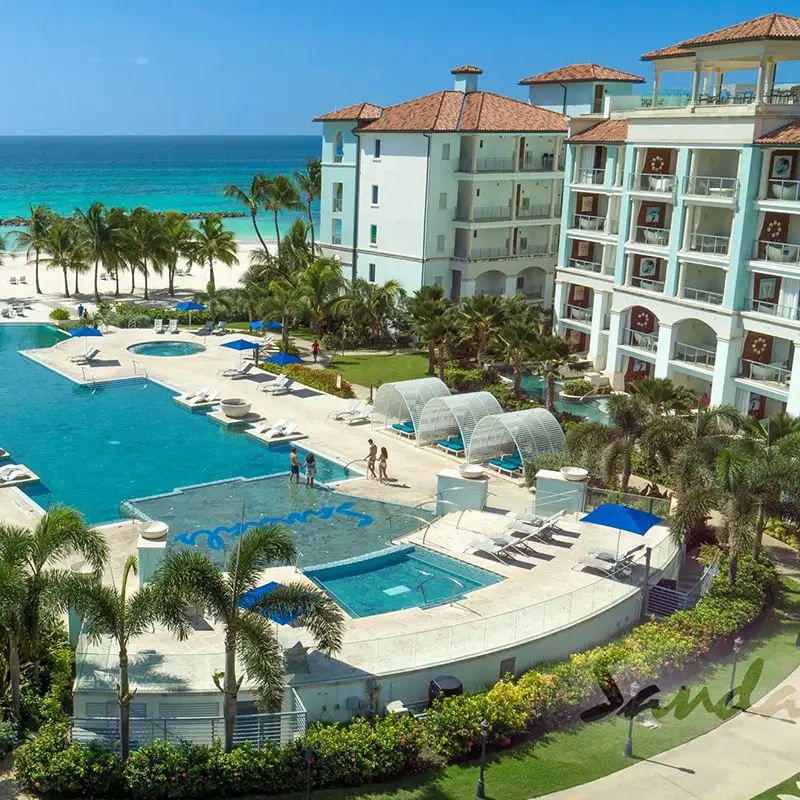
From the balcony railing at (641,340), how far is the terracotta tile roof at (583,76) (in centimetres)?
1864

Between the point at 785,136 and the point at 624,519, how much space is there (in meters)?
19.4

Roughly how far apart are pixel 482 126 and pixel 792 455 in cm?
3410

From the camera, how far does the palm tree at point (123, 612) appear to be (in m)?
16.6

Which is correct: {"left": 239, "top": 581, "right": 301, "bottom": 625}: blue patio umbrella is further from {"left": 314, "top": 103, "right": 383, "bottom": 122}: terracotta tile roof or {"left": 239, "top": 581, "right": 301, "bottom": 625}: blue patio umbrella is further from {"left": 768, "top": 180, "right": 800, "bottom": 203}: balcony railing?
{"left": 314, "top": 103, "right": 383, "bottom": 122}: terracotta tile roof

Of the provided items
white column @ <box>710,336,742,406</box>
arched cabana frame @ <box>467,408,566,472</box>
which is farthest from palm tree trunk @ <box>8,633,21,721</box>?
white column @ <box>710,336,742,406</box>

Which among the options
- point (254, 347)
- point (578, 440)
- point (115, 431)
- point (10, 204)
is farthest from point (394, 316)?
point (10, 204)

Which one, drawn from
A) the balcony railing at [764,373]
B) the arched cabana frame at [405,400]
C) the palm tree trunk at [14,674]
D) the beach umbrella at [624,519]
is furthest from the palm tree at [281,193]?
the palm tree trunk at [14,674]

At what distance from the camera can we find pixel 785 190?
3719 cm

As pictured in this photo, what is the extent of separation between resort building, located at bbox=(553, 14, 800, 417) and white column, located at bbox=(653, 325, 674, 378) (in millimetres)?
44

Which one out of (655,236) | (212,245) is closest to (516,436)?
(655,236)

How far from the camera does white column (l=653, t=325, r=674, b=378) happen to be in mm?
42031

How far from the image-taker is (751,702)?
20.5m

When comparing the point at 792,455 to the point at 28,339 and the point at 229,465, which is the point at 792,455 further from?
the point at 28,339

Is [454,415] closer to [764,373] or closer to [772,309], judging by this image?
[764,373]
